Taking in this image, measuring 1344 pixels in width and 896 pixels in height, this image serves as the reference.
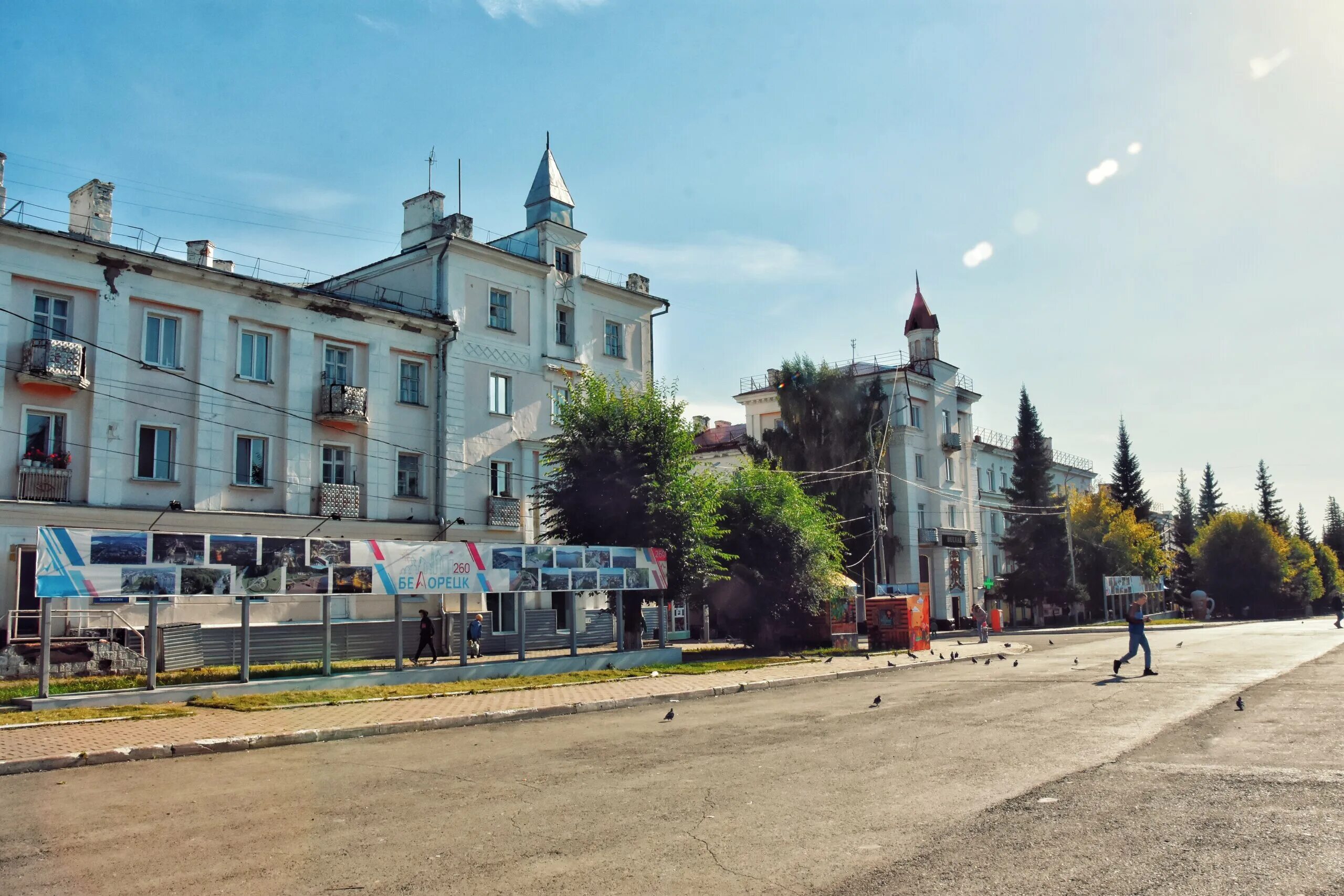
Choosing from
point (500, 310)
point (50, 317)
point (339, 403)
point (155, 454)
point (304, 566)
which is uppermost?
point (500, 310)

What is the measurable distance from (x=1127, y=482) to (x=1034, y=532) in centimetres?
2768

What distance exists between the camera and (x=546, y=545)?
79.5 feet

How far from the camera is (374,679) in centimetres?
2053

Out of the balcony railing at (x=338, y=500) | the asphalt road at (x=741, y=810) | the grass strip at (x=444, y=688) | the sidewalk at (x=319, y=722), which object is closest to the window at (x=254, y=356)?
the balcony railing at (x=338, y=500)

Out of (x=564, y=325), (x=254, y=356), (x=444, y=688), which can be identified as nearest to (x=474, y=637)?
(x=254, y=356)

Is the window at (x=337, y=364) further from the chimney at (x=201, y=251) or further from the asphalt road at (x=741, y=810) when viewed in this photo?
the asphalt road at (x=741, y=810)

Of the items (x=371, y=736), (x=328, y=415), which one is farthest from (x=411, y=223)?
(x=371, y=736)

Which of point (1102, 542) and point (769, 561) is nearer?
point (769, 561)

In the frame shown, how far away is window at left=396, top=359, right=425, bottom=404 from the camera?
33438 millimetres

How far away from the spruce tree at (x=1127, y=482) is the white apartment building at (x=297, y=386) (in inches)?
2511

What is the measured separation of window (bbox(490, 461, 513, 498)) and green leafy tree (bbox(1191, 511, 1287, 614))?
6536 cm

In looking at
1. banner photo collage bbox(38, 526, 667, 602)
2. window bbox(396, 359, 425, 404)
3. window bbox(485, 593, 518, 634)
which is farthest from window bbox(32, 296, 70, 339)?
window bbox(485, 593, 518, 634)

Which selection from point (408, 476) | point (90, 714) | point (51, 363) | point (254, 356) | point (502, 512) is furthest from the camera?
point (502, 512)

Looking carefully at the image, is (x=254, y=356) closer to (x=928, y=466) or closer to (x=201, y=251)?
(x=201, y=251)
